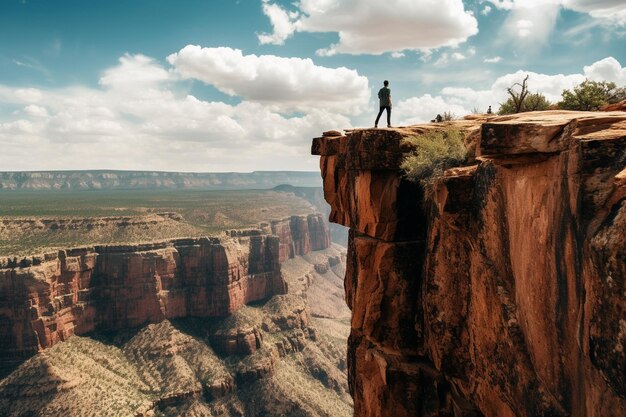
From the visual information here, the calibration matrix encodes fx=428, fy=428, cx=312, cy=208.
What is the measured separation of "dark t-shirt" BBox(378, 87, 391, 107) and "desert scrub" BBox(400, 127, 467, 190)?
231 inches

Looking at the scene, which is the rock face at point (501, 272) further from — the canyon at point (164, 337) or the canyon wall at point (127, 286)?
the canyon wall at point (127, 286)

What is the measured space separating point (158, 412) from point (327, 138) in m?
73.5

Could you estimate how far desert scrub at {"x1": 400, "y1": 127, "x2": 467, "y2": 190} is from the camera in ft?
46.0

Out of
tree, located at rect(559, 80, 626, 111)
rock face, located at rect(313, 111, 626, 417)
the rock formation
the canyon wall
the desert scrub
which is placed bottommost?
the rock formation

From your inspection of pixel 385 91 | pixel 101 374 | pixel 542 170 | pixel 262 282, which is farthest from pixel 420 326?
pixel 262 282

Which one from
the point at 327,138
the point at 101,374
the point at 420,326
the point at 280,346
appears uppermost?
the point at 327,138

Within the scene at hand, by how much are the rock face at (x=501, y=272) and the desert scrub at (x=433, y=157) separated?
0.69 metres

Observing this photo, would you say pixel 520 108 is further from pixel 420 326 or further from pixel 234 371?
pixel 234 371

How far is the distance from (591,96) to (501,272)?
1525 cm

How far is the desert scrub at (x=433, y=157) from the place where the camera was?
551 inches

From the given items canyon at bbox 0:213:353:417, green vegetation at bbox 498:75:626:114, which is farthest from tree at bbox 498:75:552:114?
canyon at bbox 0:213:353:417

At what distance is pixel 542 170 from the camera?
866 cm

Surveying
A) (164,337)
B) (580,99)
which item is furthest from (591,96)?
(164,337)

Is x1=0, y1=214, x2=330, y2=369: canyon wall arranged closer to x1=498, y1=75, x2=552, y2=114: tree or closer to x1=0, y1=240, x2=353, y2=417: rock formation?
x1=0, y1=240, x2=353, y2=417: rock formation
